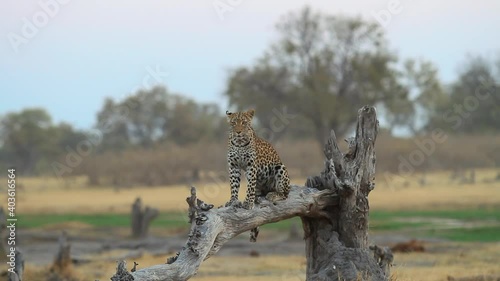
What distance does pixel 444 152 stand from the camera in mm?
60156

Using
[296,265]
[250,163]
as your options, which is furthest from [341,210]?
[296,265]

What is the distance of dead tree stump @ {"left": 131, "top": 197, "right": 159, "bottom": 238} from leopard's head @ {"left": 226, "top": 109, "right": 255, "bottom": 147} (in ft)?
56.9

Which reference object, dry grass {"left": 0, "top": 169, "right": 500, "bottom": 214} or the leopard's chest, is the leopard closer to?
the leopard's chest

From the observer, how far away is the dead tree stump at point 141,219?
28469 mm

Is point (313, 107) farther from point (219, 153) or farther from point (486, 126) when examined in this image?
point (486, 126)

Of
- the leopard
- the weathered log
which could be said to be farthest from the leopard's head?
the weathered log

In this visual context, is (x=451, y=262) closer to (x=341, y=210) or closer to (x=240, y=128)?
(x=341, y=210)

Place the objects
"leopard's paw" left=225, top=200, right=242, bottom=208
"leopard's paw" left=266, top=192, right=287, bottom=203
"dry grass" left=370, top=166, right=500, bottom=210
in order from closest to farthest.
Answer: "leopard's paw" left=225, top=200, right=242, bottom=208 → "leopard's paw" left=266, top=192, right=287, bottom=203 → "dry grass" left=370, top=166, right=500, bottom=210

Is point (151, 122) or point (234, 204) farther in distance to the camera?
point (151, 122)

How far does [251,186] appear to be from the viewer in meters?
11.5

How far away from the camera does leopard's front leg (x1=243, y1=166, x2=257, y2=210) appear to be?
450 inches

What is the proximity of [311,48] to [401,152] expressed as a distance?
11.3 m

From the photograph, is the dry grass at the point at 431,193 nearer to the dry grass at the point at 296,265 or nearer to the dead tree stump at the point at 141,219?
the dead tree stump at the point at 141,219

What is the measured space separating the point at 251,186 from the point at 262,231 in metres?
19.8
